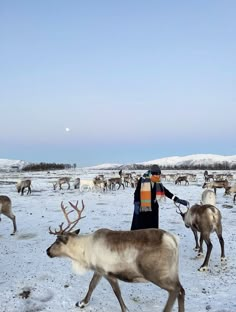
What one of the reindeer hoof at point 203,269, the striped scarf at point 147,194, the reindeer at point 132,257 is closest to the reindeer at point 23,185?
the striped scarf at point 147,194

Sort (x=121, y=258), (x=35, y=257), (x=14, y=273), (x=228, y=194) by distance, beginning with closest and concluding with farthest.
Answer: (x=121, y=258), (x=14, y=273), (x=35, y=257), (x=228, y=194)

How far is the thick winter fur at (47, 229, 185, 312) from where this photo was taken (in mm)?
4004

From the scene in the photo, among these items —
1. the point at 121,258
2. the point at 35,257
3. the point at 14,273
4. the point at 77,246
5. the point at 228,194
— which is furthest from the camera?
the point at 228,194

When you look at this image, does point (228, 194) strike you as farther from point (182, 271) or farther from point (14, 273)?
point (14, 273)

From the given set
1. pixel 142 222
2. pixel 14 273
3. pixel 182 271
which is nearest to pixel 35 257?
pixel 14 273

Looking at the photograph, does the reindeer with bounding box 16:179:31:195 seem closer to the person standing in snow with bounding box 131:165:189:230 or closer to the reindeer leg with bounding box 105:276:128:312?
the person standing in snow with bounding box 131:165:189:230

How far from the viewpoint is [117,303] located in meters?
4.76

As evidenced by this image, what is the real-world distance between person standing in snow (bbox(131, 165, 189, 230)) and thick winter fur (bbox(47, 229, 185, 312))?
161 centimetres

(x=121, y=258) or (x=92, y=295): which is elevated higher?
(x=121, y=258)

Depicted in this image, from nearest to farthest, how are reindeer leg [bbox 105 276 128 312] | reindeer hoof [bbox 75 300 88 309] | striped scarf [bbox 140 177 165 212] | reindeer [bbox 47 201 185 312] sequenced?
reindeer [bbox 47 201 185 312] → reindeer leg [bbox 105 276 128 312] → reindeer hoof [bbox 75 300 88 309] → striped scarf [bbox 140 177 165 212]

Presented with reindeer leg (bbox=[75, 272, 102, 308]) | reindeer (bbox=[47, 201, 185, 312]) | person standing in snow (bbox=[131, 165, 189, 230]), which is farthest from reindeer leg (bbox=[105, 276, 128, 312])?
person standing in snow (bbox=[131, 165, 189, 230])

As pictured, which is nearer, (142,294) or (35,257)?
(142,294)

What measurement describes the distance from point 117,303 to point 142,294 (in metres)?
0.49

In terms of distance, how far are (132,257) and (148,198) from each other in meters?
1.93
